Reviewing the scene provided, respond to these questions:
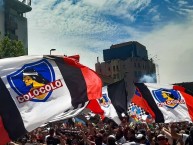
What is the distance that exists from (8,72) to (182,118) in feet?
25.6

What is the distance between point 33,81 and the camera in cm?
555

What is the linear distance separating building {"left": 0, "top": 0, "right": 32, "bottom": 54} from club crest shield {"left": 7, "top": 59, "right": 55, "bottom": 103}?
243ft

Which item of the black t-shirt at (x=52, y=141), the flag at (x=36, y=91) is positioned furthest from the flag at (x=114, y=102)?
the flag at (x=36, y=91)

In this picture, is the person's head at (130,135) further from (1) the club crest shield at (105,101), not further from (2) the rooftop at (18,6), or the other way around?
(2) the rooftop at (18,6)

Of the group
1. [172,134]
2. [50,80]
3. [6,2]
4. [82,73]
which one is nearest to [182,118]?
[172,134]

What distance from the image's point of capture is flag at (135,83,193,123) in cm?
1184

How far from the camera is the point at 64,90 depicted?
Answer: 6.02m

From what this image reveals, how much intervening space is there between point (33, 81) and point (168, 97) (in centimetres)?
774

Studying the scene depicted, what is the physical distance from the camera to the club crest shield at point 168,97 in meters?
12.2

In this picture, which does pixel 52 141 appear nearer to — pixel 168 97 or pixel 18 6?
pixel 168 97

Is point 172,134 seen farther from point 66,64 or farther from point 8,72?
point 8,72

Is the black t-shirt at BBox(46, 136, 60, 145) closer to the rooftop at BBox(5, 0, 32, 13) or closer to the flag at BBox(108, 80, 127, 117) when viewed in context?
the flag at BBox(108, 80, 127, 117)

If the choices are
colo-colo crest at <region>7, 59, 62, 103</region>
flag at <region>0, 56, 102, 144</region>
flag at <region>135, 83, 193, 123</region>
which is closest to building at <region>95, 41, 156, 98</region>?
flag at <region>135, 83, 193, 123</region>

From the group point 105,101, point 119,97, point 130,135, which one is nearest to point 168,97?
point 119,97
